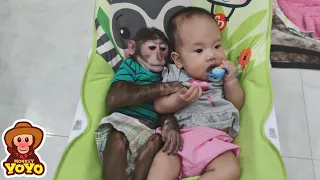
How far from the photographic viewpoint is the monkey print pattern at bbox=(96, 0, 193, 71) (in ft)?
Result: 4.34

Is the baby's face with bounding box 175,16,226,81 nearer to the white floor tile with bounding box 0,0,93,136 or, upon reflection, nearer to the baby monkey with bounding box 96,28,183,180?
the baby monkey with bounding box 96,28,183,180

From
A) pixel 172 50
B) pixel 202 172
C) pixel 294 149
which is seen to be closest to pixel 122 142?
pixel 202 172

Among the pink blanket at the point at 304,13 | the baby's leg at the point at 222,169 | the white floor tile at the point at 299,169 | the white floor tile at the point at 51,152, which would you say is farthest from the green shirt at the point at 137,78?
the pink blanket at the point at 304,13

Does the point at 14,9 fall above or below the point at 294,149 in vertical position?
above

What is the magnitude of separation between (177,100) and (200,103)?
0.07 meters

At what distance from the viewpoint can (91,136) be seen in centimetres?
116

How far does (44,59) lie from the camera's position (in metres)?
1.67

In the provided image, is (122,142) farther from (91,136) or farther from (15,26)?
(15,26)

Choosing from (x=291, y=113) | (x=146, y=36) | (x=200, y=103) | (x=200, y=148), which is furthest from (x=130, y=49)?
(x=291, y=113)

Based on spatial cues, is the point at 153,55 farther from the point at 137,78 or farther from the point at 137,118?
the point at 137,118

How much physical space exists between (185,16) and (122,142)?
394 millimetres

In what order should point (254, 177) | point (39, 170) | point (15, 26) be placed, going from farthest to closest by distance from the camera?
point (15, 26)
point (39, 170)
point (254, 177)

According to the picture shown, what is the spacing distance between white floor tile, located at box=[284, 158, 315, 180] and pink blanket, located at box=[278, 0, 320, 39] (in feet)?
1.75

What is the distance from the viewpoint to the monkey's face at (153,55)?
126cm
